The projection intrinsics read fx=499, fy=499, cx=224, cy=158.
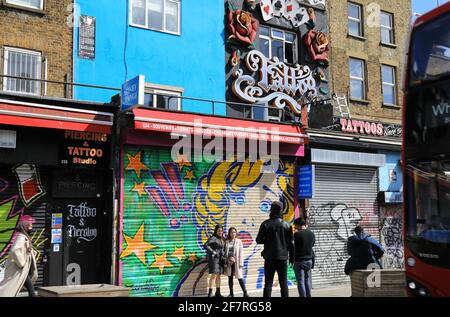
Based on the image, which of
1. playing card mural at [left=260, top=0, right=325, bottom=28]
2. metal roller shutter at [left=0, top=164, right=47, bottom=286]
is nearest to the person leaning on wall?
metal roller shutter at [left=0, top=164, right=47, bottom=286]

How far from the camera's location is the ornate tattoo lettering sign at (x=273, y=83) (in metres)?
15.7

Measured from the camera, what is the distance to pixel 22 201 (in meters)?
10.9

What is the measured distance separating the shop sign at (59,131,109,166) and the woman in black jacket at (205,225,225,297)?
3256 millimetres

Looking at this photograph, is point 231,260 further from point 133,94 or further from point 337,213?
point 337,213

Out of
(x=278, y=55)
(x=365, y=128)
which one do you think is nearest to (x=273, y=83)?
(x=278, y=55)

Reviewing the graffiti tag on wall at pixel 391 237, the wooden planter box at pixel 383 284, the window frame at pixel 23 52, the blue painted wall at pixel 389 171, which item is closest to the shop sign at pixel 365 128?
the blue painted wall at pixel 389 171

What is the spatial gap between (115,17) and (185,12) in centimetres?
234

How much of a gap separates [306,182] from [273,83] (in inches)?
142

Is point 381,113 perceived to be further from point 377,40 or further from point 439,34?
point 439,34

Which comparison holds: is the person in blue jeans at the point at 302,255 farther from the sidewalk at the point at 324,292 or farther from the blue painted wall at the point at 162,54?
the blue painted wall at the point at 162,54

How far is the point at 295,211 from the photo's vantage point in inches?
585

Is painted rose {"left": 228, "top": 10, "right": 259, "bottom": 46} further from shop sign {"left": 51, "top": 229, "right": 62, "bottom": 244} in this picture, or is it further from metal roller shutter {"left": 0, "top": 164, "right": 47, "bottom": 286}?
shop sign {"left": 51, "top": 229, "right": 62, "bottom": 244}

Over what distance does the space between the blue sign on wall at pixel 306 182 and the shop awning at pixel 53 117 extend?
6027mm
